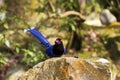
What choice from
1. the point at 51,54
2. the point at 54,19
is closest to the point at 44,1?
the point at 54,19

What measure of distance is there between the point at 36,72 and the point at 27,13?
17.9 ft

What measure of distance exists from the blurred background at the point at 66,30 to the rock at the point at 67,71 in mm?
3049

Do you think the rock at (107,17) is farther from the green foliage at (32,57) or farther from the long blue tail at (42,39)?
the long blue tail at (42,39)

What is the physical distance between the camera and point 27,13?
35.6ft

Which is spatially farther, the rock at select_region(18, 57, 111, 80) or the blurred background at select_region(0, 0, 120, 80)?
the blurred background at select_region(0, 0, 120, 80)

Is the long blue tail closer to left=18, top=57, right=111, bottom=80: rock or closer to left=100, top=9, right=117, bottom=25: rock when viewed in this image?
left=18, top=57, right=111, bottom=80: rock

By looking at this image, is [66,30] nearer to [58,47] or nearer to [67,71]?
[58,47]

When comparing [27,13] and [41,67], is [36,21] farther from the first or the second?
[41,67]

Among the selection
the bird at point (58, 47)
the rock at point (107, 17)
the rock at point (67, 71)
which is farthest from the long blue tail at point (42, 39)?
the rock at point (107, 17)

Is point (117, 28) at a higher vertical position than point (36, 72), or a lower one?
lower

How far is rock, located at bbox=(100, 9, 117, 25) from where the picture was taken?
1008 centimetres

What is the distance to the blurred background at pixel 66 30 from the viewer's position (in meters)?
9.18

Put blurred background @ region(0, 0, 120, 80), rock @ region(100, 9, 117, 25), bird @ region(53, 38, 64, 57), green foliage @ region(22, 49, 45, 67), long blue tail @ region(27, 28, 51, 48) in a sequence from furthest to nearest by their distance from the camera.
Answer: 1. rock @ region(100, 9, 117, 25)
2. blurred background @ region(0, 0, 120, 80)
3. green foliage @ region(22, 49, 45, 67)
4. long blue tail @ region(27, 28, 51, 48)
5. bird @ region(53, 38, 64, 57)

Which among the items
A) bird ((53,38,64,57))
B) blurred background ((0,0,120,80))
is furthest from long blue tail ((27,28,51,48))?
blurred background ((0,0,120,80))
